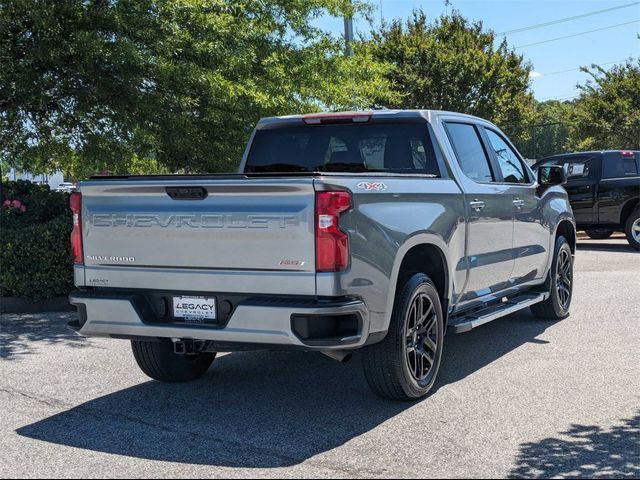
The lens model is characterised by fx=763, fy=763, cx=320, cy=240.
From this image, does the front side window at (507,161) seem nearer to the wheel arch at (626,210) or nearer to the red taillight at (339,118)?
the red taillight at (339,118)

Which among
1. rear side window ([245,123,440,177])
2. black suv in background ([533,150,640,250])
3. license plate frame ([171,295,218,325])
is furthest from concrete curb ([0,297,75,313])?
black suv in background ([533,150,640,250])

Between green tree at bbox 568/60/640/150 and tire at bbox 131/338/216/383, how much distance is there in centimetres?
2945

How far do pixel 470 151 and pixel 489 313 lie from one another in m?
1.39

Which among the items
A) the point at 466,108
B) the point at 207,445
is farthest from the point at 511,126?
the point at 207,445

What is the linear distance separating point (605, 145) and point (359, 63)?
2613 cm

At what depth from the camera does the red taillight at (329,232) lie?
4.34 m

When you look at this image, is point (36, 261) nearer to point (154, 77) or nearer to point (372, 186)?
point (154, 77)

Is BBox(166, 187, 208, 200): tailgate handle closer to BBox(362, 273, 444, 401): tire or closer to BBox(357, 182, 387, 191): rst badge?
BBox(357, 182, 387, 191): rst badge

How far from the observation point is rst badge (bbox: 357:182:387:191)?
180 inches

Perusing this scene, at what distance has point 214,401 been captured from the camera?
538 cm

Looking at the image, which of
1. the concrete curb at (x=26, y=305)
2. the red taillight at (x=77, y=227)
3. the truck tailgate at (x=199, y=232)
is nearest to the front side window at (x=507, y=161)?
the truck tailgate at (x=199, y=232)

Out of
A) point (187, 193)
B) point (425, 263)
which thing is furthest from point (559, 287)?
point (187, 193)

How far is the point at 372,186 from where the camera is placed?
15.4 ft

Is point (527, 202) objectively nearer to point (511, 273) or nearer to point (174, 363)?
point (511, 273)
